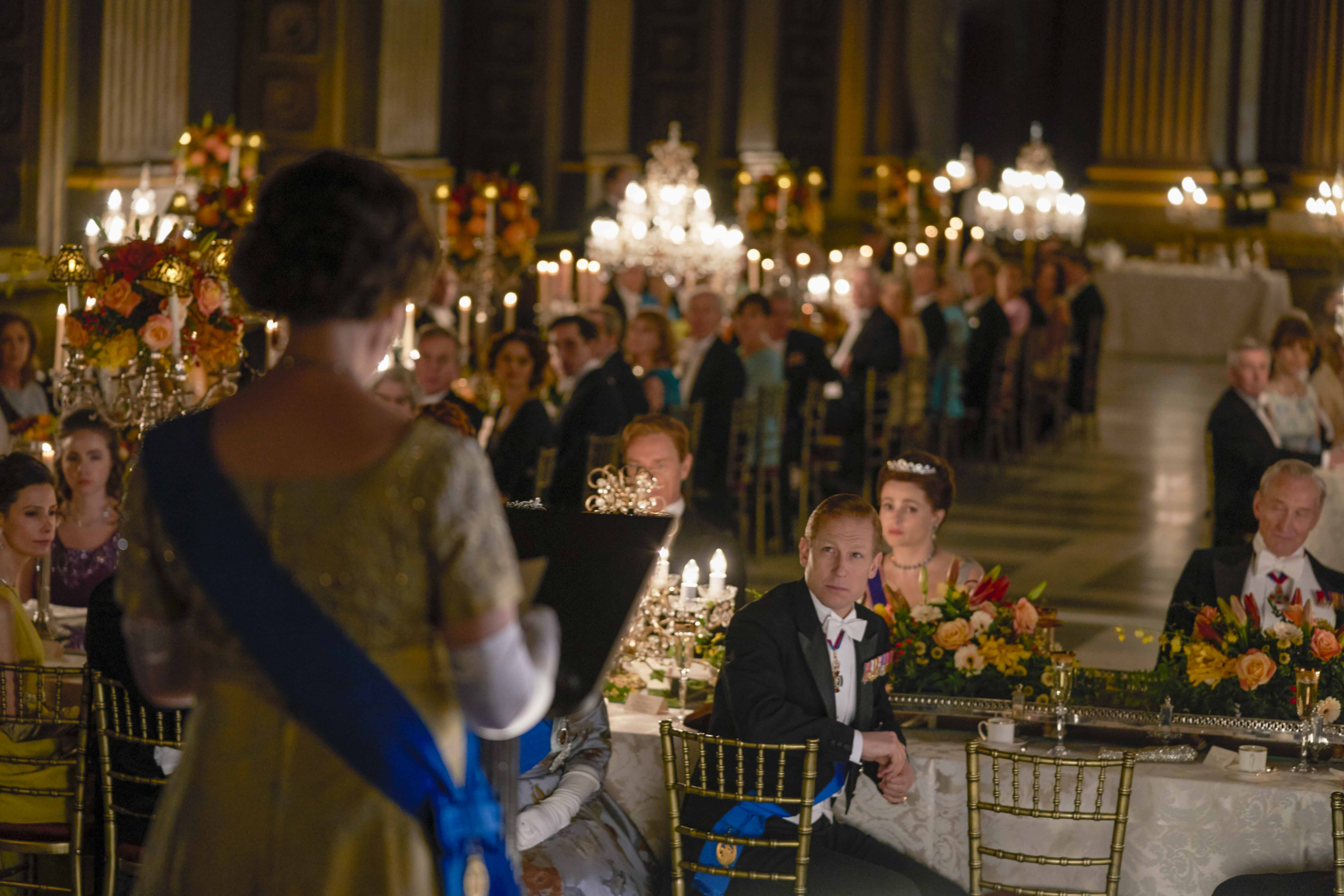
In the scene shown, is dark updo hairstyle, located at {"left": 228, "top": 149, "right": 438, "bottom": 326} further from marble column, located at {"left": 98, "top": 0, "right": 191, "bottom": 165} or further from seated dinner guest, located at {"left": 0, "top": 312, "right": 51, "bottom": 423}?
marble column, located at {"left": 98, "top": 0, "right": 191, "bottom": 165}

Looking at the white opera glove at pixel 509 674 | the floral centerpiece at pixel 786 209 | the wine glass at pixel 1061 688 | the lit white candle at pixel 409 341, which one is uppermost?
the floral centerpiece at pixel 786 209

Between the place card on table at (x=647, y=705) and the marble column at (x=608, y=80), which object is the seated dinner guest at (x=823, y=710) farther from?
the marble column at (x=608, y=80)

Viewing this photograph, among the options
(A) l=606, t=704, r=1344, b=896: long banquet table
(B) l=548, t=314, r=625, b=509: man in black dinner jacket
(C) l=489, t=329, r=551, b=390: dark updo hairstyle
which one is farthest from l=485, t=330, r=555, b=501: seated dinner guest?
(A) l=606, t=704, r=1344, b=896: long banquet table

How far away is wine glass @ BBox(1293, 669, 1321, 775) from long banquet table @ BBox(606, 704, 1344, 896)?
7cm

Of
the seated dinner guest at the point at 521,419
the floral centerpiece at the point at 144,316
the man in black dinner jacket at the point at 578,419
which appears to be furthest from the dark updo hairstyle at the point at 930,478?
the man in black dinner jacket at the point at 578,419

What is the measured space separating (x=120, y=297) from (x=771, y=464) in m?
5.41

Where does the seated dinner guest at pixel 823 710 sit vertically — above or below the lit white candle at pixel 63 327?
below

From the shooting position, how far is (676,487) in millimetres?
5473

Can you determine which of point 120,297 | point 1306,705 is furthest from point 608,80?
point 1306,705

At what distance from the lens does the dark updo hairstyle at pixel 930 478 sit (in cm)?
559

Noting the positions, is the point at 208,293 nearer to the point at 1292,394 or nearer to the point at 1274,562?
the point at 1274,562

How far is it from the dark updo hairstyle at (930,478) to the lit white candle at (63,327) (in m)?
2.53

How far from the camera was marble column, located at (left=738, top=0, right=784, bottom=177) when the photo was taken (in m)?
19.2

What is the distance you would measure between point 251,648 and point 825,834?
248 centimetres
